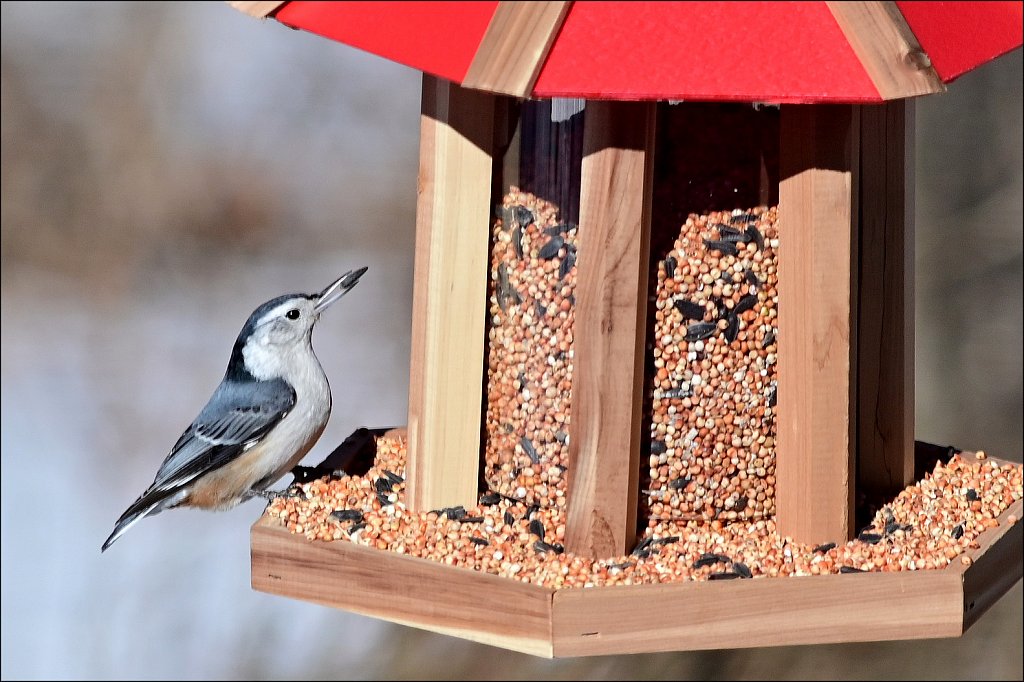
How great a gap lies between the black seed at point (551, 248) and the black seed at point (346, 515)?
76 centimetres

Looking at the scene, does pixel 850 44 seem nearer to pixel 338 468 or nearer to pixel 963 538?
pixel 963 538

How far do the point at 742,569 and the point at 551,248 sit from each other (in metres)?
0.85

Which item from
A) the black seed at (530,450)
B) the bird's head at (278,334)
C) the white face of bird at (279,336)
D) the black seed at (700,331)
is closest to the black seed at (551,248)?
the black seed at (700,331)

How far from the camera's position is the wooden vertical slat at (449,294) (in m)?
2.88

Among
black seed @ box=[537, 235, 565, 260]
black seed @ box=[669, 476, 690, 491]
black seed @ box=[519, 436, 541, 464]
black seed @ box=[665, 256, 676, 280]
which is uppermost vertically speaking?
black seed @ box=[537, 235, 565, 260]

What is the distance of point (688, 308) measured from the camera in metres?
2.82

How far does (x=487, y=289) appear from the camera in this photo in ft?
9.81

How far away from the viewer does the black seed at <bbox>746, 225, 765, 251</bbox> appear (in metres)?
2.82

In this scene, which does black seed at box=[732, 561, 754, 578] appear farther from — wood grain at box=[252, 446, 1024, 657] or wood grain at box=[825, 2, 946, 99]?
wood grain at box=[825, 2, 946, 99]

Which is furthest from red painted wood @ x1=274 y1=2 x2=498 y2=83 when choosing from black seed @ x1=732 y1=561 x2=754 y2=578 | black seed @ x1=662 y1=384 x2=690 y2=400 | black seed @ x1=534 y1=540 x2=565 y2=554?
black seed @ x1=732 y1=561 x2=754 y2=578

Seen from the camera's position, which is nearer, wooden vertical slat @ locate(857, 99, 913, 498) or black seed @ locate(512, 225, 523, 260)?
black seed @ locate(512, 225, 523, 260)

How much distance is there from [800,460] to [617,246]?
2.26 ft

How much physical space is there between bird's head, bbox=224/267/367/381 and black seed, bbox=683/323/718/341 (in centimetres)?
139

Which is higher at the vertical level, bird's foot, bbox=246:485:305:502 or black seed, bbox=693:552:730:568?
bird's foot, bbox=246:485:305:502
